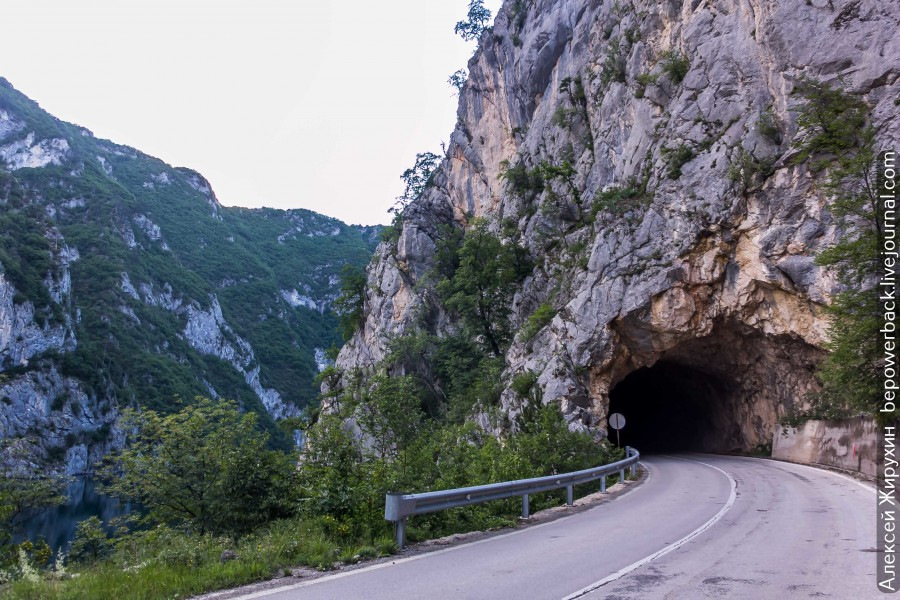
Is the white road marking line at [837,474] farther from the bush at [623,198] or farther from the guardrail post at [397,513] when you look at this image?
the bush at [623,198]

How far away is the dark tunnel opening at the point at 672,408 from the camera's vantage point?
95.3ft

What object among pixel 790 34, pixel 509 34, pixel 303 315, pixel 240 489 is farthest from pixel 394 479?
pixel 303 315

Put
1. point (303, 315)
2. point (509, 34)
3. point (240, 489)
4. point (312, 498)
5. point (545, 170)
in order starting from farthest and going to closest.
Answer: point (303, 315)
point (509, 34)
point (545, 170)
point (240, 489)
point (312, 498)

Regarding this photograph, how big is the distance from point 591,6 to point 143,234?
507 feet

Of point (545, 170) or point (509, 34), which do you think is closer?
point (545, 170)

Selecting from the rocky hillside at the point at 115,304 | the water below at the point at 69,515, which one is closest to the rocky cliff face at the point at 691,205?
the water below at the point at 69,515

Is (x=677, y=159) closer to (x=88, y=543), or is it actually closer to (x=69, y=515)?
(x=88, y=543)

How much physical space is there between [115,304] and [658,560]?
13494cm

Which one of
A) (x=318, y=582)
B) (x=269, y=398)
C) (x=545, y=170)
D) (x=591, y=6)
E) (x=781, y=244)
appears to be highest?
(x=591, y=6)

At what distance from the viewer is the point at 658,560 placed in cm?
629

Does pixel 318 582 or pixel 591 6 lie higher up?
pixel 591 6

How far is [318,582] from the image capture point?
519 cm

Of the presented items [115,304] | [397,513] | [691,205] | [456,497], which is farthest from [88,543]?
[115,304]

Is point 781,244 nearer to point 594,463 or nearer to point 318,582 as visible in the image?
point 594,463
